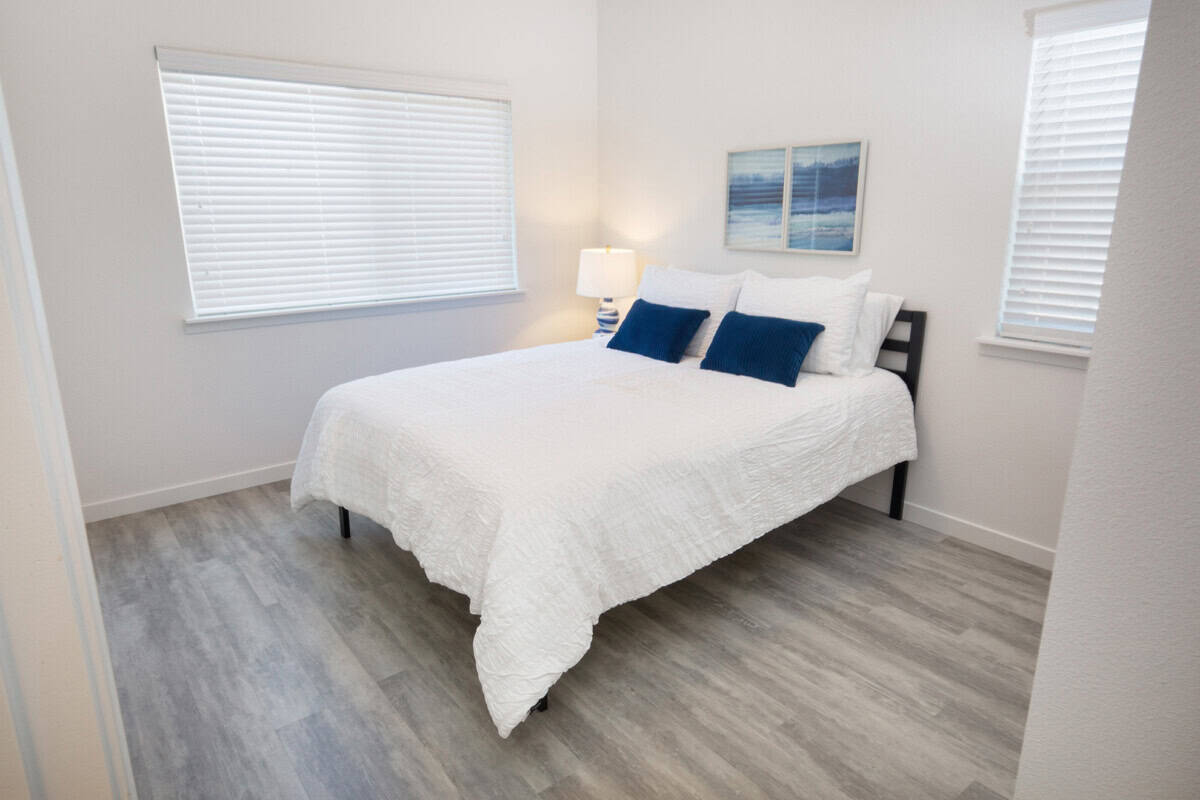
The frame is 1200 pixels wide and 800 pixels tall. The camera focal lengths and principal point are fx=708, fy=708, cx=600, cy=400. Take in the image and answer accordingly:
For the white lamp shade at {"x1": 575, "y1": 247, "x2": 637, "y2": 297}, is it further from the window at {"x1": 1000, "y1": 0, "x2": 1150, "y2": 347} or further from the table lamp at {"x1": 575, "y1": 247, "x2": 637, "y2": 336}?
the window at {"x1": 1000, "y1": 0, "x2": 1150, "y2": 347}

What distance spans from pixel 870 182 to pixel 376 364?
2782 mm

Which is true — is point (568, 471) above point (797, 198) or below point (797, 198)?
below

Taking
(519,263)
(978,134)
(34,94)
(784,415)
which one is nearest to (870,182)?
(978,134)

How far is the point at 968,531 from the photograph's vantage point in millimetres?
3166

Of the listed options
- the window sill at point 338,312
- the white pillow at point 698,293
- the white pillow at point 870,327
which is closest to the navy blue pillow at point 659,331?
the white pillow at point 698,293

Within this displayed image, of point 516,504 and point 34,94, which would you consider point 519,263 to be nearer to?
point 34,94

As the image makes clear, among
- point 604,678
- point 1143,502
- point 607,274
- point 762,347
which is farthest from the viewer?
point 607,274

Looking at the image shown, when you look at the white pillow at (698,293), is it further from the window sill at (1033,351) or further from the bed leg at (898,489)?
the window sill at (1033,351)

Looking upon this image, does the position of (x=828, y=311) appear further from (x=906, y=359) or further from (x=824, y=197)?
(x=824, y=197)

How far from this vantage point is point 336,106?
3.68 metres

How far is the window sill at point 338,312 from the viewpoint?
350 centimetres

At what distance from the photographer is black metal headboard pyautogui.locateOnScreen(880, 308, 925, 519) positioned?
10.4ft

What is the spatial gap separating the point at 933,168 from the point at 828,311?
0.74 metres

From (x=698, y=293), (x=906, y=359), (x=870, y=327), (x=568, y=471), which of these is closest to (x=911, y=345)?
(x=906, y=359)
